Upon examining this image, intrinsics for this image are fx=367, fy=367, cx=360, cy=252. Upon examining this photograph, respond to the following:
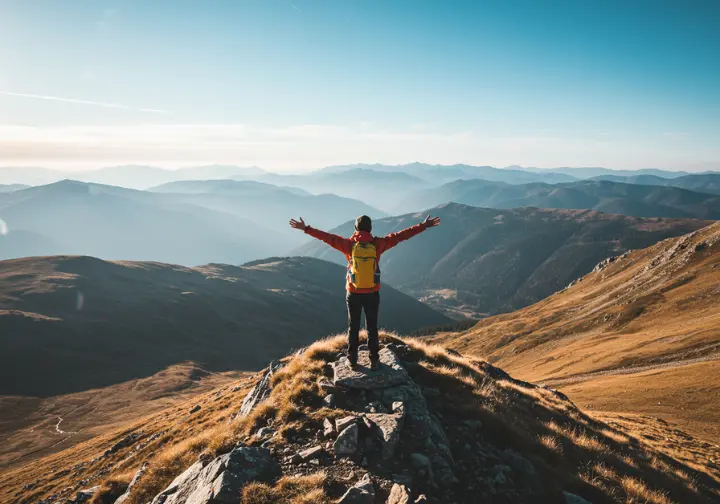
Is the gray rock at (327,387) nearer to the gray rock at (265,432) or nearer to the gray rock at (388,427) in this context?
the gray rock at (388,427)

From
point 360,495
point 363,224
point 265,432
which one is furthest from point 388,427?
point 363,224

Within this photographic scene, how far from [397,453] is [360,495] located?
82.5 inches

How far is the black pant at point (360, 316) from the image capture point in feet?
43.3

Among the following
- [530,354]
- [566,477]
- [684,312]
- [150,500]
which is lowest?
[530,354]

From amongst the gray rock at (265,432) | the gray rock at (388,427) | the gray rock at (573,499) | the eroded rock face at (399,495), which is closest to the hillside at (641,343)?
the gray rock at (573,499)

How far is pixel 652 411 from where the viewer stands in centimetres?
3284

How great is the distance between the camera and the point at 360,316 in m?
13.6

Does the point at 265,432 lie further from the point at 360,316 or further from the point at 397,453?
the point at 360,316

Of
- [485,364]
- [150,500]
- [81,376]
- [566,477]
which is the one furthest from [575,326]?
[81,376]

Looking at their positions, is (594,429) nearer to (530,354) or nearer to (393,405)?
(393,405)

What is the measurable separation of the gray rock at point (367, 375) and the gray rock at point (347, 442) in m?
2.37

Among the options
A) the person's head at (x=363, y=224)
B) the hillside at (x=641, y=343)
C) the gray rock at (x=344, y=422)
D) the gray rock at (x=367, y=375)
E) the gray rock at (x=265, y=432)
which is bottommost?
the hillside at (x=641, y=343)

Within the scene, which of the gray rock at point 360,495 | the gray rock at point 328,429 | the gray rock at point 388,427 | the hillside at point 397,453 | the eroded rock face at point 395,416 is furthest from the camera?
the gray rock at point 328,429

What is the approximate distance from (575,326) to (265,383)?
10841cm
